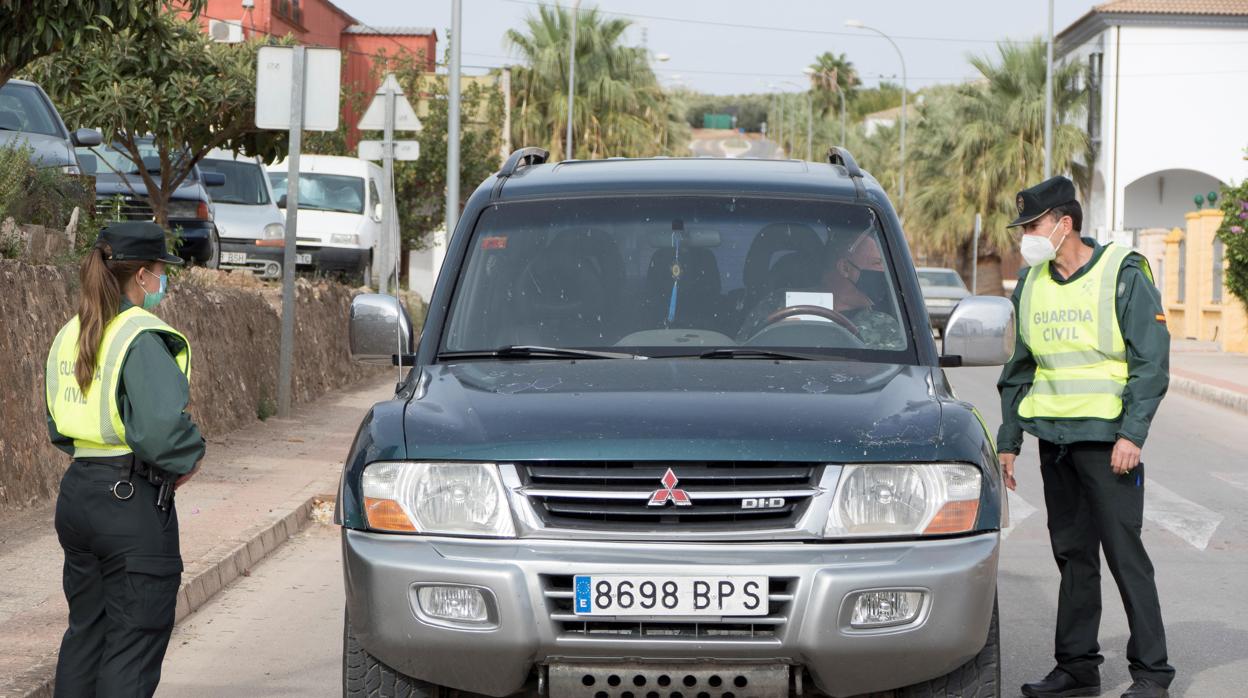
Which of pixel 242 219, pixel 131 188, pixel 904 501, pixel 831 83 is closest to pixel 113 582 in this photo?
pixel 904 501

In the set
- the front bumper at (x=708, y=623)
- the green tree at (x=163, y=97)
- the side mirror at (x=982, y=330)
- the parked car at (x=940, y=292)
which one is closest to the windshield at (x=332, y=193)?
the green tree at (x=163, y=97)

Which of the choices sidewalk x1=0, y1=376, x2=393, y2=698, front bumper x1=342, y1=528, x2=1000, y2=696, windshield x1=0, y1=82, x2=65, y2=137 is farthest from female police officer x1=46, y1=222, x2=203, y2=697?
windshield x1=0, y1=82, x2=65, y2=137

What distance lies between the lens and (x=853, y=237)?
5.84 m

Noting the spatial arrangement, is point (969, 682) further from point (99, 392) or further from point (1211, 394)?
point (1211, 394)

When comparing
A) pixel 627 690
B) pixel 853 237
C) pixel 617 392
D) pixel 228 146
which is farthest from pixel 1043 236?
pixel 228 146

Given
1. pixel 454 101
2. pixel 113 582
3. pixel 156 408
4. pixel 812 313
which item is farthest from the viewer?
pixel 454 101

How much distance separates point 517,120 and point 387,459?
178ft

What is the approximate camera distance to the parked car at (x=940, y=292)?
105 ft

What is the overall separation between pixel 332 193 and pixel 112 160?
178 inches

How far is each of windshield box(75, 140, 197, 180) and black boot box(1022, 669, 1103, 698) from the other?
47.7 feet

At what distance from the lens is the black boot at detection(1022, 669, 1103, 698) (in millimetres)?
6098

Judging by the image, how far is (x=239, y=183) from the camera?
2205 cm

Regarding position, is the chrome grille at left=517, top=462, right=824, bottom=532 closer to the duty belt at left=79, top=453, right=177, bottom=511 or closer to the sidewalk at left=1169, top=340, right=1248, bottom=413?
the duty belt at left=79, top=453, right=177, bottom=511

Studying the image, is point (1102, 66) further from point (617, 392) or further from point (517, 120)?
point (617, 392)
